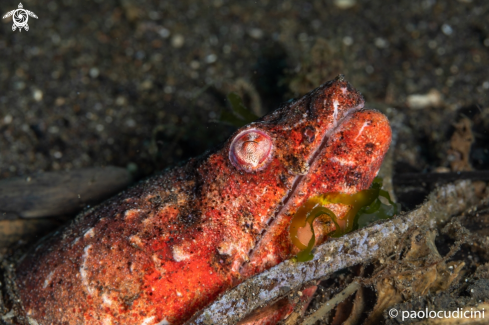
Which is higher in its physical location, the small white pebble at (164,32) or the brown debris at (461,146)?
the small white pebble at (164,32)

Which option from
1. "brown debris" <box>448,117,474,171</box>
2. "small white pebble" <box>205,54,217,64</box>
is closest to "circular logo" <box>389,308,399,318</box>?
"brown debris" <box>448,117,474,171</box>

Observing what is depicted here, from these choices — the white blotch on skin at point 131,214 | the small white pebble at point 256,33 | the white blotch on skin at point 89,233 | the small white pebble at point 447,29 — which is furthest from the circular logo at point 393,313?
the small white pebble at point 447,29

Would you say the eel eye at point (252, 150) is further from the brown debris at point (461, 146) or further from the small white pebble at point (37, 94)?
the small white pebble at point (37, 94)

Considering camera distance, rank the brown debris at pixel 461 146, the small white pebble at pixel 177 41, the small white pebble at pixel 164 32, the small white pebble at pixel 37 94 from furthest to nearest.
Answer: the small white pebble at pixel 164 32 < the small white pebble at pixel 177 41 < the small white pebble at pixel 37 94 < the brown debris at pixel 461 146

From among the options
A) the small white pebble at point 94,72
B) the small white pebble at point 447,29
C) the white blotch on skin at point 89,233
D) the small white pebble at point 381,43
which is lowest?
the white blotch on skin at point 89,233

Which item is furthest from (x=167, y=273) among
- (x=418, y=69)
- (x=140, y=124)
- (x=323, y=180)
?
(x=418, y=69)

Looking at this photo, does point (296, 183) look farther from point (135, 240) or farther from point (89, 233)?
point (89, 233)

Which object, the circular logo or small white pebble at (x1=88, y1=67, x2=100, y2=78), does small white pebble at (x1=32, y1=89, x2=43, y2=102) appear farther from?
the circular logo
